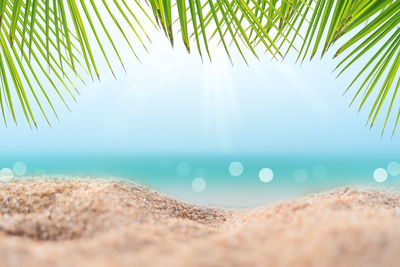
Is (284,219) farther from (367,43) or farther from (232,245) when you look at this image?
(367,43)

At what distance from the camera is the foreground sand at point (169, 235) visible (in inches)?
23.0

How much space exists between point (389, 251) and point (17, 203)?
3.02 feet

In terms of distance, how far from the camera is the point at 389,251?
1.95 ft

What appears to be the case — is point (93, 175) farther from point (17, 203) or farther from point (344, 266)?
point (344, 266)

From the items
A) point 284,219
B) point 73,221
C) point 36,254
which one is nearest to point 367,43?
point 284,219

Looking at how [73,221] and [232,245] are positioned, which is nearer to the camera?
[232,245]

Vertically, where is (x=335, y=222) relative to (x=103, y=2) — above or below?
below

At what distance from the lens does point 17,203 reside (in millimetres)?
1115

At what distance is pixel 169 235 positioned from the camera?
753 millimetres

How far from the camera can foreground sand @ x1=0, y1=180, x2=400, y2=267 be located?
1.91ft

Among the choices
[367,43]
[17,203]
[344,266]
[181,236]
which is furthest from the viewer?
[367,43]

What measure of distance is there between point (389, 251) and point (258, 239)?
20cm

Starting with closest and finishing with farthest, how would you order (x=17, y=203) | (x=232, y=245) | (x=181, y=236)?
(x=232, y=245)
(x=181, y=236)
(x=17, y=203)

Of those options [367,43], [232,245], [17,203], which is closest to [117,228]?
[232,245]
